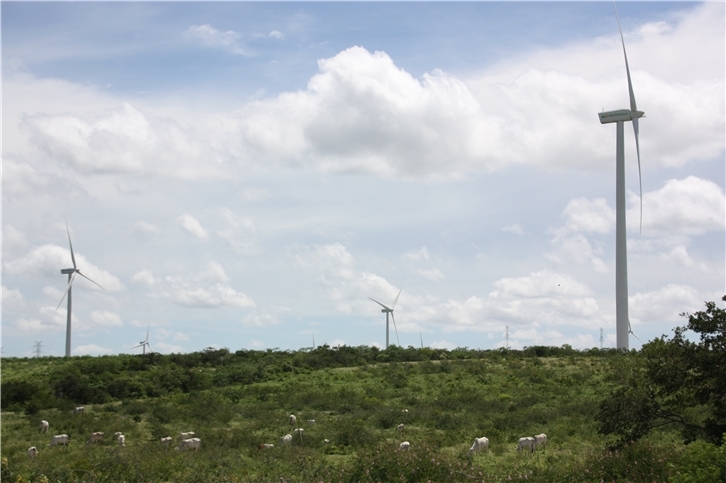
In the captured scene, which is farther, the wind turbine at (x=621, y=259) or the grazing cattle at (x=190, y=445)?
the wind turbine at (x=621, y=259)

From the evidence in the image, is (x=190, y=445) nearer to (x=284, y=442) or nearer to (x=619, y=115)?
(x=284, y=442)

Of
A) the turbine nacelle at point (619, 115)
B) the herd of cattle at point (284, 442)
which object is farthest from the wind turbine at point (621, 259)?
the herd of cattle at point (284, 442)

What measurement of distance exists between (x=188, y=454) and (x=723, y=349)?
18123 millimetres

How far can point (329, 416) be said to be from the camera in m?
38.5

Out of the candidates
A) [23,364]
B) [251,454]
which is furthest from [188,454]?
[23,364]

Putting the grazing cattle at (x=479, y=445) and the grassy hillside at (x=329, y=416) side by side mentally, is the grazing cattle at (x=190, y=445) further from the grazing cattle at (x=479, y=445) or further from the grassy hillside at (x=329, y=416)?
the grazing cattle at (x=479, y=445)

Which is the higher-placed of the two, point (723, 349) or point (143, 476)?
point (723, 349)

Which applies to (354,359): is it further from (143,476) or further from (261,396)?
(143,476)

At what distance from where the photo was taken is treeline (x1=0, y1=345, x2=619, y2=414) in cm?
4847

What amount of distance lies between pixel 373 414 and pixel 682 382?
725 inches

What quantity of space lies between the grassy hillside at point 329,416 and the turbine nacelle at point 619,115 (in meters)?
23.8

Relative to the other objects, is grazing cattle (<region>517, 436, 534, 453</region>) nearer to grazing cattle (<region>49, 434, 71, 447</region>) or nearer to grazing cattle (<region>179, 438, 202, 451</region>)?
grazing cattle (<region>179, 438, 202, 451</region>)

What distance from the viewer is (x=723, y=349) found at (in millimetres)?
21859

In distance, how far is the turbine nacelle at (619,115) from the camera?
7325 cm
